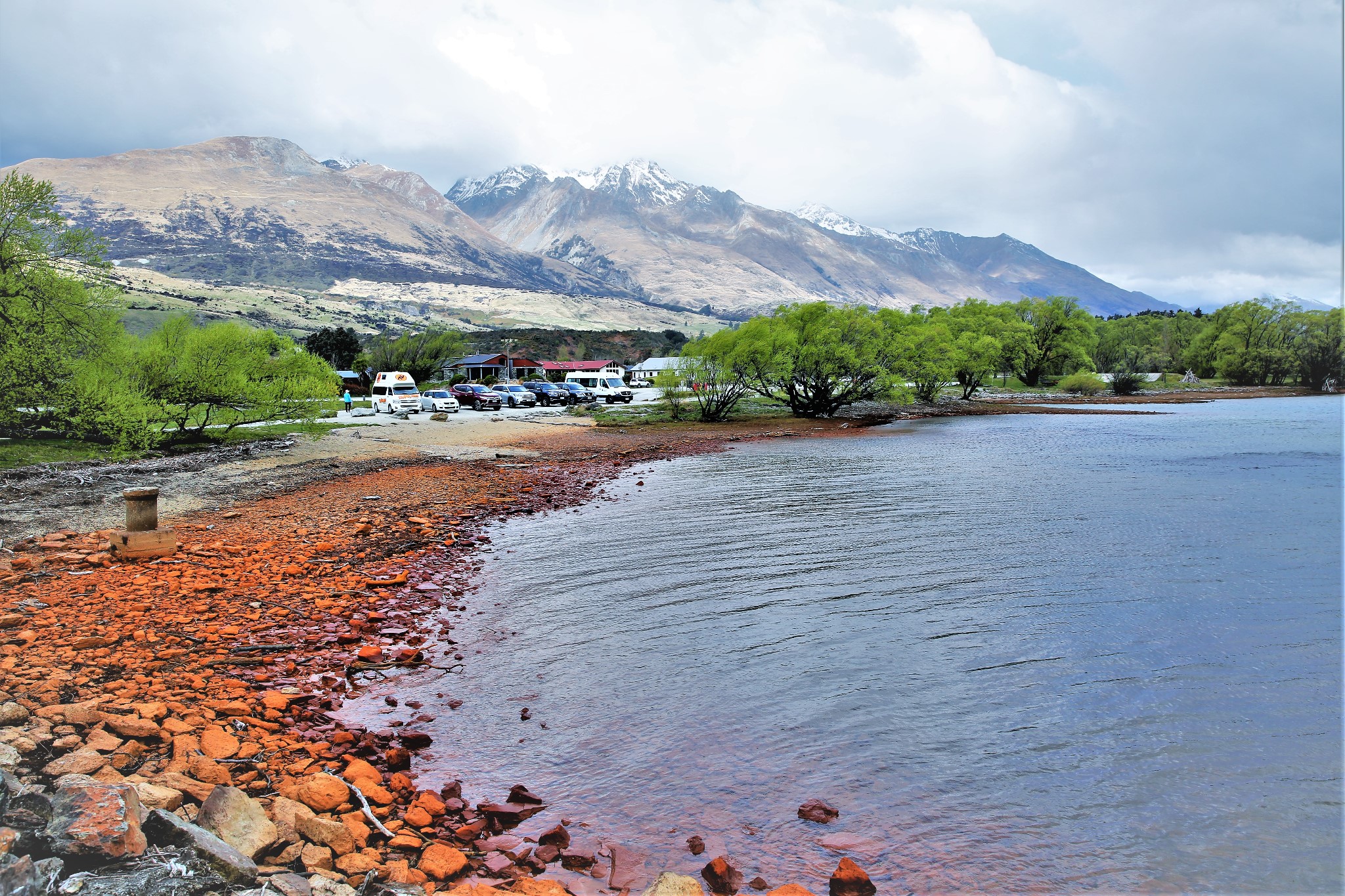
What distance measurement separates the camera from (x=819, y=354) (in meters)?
52.3

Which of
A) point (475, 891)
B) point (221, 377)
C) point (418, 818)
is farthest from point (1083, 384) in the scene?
point (475, 891)

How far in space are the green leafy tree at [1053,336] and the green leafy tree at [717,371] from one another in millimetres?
62053

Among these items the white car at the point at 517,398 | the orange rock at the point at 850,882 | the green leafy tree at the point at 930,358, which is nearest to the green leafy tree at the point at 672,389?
the white car at the point at 517,398

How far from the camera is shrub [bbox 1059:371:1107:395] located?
94438mm

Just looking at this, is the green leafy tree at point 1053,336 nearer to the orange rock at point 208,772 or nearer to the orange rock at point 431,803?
the orange rock at point 431,803

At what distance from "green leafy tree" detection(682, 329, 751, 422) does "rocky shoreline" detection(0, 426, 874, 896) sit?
1591 inches

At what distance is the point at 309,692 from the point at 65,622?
10.6ft

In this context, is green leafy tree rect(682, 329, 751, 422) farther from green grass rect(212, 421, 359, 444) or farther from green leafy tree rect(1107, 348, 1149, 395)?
green leafy tree rect(1107, 348, 1149, 395)

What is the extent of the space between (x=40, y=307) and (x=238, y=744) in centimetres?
2426

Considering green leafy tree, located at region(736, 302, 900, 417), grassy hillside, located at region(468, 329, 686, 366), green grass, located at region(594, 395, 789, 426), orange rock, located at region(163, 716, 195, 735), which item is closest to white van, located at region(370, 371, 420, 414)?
green grass, located at region(594, 395, 789, 426)

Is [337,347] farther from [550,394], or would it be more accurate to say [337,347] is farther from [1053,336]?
[1053,336]

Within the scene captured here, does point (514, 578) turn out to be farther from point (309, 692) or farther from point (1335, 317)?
point (1335, 317)

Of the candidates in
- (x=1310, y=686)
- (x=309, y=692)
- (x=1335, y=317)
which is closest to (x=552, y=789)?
(x=309, y=692)

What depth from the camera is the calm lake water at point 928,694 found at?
19.0ft
